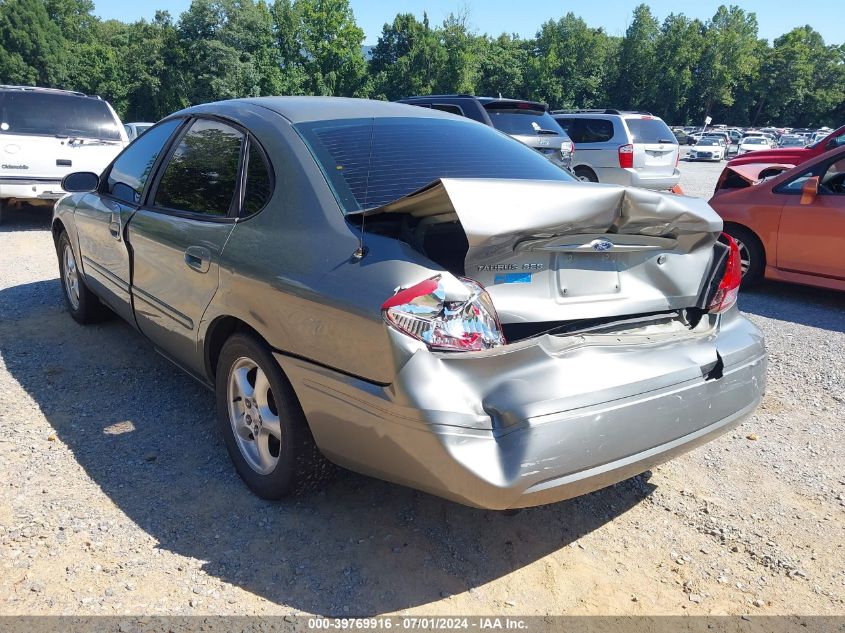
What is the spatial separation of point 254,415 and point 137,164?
6.72 feet

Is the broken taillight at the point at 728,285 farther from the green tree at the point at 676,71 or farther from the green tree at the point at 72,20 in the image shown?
the green tree at the point at 72,20

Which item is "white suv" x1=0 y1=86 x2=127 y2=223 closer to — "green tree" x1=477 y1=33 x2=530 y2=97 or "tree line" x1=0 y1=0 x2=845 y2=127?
"tree line" x1=0 y1=0 x2=845 y2=127

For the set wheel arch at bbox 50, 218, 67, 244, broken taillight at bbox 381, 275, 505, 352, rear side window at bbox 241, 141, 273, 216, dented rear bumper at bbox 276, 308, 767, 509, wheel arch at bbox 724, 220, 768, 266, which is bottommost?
wheel arch at bbox 724, 220, 768, 266

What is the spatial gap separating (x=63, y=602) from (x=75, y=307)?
3439 mm

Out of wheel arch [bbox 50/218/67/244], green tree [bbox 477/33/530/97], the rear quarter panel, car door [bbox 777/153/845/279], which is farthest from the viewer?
green tree [bbox 477/33/530/97]

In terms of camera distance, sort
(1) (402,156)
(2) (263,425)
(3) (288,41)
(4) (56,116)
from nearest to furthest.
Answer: (2) (263,425), (1) (402,156), (4) (56,116), (3) (288,41)

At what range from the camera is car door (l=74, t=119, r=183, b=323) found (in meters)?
3.88

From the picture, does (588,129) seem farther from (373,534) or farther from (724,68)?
(724,68)

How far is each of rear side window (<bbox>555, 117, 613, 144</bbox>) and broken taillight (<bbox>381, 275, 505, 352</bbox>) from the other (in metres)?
12.2

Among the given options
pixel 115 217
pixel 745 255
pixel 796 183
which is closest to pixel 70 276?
pixel 115 217

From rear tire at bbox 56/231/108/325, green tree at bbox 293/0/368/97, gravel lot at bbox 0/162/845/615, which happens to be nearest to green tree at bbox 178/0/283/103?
green tree at bbox 293/0/368/97

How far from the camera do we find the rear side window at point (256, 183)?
2.84 metres

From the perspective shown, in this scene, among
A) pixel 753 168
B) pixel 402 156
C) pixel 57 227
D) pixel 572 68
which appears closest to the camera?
pixel 402 156

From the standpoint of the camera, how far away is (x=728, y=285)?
9.62 feet
